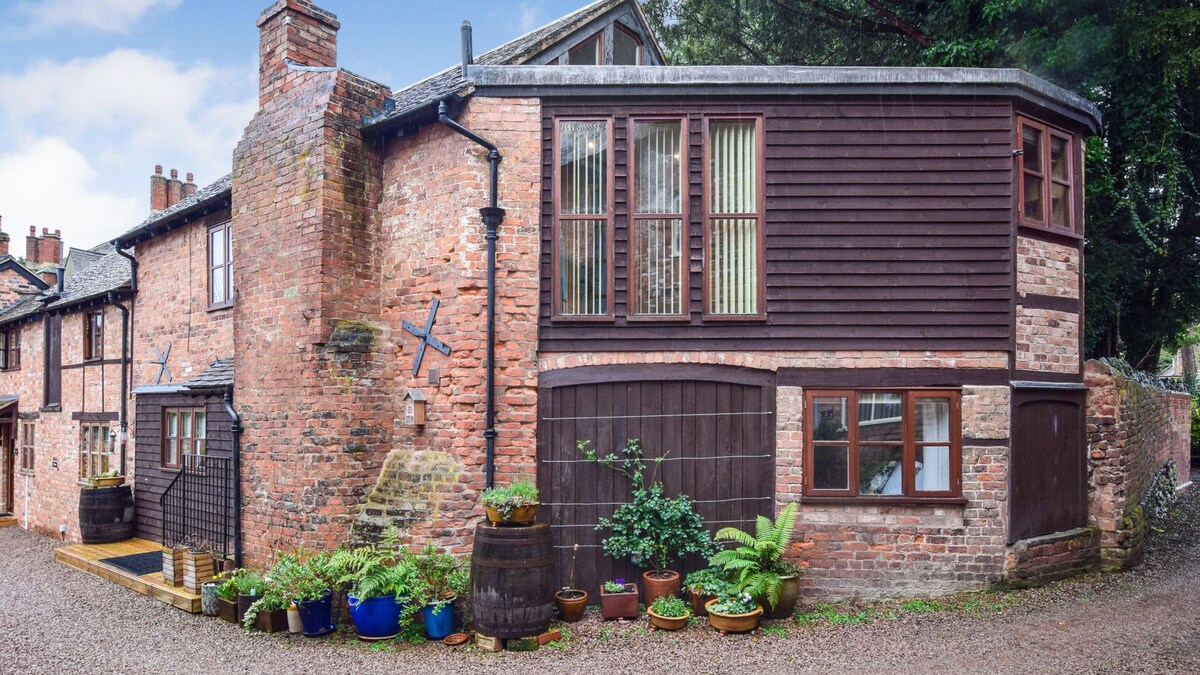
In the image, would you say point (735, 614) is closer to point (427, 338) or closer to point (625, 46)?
point (427, 338)

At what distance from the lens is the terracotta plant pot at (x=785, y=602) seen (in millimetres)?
7578

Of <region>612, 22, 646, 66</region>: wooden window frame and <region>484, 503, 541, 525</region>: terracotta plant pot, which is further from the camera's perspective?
<region>612, 22, 646, 66</region>: wooden window frame

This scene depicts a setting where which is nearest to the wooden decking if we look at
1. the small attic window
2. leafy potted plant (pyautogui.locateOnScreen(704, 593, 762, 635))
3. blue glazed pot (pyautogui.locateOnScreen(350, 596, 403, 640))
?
blue glazed pot (pyautogui.locateOnScreen(350, 596, 403, 640))

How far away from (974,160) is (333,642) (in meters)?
8.35

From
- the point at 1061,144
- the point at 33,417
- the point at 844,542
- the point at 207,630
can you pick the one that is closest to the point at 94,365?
the point at 33,417

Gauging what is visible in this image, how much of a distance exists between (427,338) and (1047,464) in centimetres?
714

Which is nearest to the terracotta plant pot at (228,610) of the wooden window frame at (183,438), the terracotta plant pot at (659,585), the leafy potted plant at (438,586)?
the leafy potted plant at (438,586)

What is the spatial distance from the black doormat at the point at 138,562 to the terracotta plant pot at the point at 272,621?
3576 mm

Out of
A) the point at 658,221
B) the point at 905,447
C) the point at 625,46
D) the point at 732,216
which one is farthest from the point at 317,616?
the point at 625,46

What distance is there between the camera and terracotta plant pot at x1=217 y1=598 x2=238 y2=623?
27.4 ft

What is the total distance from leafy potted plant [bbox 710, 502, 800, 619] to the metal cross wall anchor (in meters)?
3.56

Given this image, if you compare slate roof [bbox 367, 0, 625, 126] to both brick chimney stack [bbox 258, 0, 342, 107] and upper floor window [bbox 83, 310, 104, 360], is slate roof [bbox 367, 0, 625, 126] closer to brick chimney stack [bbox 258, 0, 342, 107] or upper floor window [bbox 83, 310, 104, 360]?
brick chimney stack [bbox 258, 0, 342, 107]

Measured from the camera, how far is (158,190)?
18.9 m

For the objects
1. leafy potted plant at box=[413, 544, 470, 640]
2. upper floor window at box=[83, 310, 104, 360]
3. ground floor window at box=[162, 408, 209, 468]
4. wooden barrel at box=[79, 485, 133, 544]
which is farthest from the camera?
upper floor window at box=[83, 310, 104, 360]
